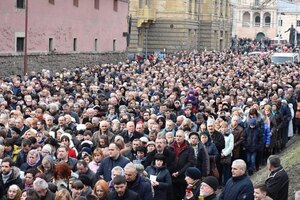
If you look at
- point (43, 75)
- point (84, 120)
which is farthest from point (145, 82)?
point (84, 120)

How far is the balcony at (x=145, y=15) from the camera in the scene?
62969mm

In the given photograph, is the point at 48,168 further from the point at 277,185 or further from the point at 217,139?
the point at 217,139

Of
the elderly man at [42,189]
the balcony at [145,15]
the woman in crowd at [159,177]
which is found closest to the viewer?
the elderly man at [42,189]

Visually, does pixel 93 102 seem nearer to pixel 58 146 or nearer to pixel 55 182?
pixel 58 146

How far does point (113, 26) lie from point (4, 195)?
1487 inches

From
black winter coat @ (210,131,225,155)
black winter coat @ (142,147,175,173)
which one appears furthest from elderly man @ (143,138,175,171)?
black winter coat @ (210,131,225,155)

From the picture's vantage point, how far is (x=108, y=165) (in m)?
12.5

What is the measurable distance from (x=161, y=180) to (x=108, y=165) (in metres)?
0.90

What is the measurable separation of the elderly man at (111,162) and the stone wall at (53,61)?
837 inches

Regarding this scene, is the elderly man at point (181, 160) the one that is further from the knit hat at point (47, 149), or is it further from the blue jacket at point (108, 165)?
the knit hat at point (47, 149)

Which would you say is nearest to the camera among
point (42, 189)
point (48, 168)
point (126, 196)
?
point (42, 189)

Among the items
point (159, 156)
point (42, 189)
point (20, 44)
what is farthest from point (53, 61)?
point (42, 189)

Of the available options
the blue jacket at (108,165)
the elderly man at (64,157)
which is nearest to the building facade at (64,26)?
the elderly man at (64,157)

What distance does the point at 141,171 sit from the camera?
12.1 meters
